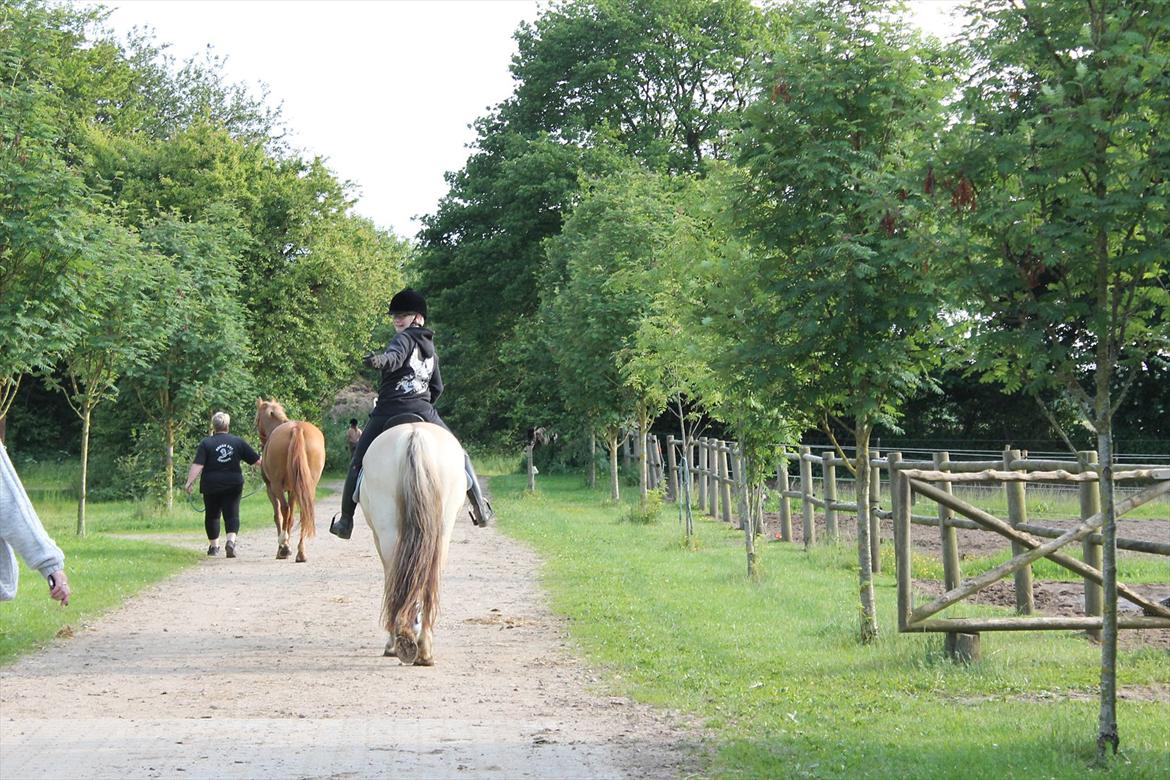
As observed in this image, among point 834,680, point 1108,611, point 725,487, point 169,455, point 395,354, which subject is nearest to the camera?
point 1108,611

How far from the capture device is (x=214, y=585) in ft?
53.0

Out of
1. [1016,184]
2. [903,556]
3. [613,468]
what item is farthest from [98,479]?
[1016,184]

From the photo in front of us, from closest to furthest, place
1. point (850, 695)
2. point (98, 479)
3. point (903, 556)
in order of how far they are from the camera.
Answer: point (850, 695)
point (903, 556)
point (98, 479)

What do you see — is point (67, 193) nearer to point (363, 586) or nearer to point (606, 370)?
point (363, 586)

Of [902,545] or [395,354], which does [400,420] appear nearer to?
[395,354]

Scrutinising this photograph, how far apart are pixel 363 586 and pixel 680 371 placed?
647cm

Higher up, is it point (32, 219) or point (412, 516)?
point (32, 219)

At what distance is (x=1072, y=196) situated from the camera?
673 cm

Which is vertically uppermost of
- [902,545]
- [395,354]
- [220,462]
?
[395,354]

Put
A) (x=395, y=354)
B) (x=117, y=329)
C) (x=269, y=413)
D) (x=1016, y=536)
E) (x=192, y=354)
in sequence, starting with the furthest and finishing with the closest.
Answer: (x=192, y=354) → (x=117, y=329) → (x=269, y=413) → (x=395, y=354) → (x=1016, y=536)

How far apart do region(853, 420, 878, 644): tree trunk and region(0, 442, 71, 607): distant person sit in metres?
7.35

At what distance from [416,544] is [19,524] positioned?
17.3 ft

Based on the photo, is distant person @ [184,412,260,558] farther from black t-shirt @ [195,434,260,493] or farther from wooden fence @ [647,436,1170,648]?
wooden fence @ [647,436,1170,648]

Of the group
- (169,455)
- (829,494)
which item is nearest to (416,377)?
(829,494)
